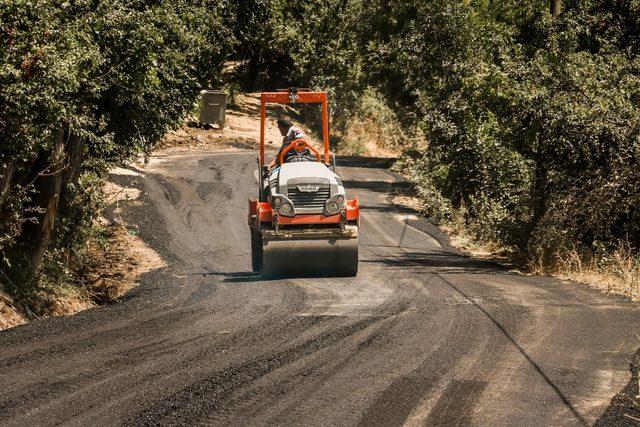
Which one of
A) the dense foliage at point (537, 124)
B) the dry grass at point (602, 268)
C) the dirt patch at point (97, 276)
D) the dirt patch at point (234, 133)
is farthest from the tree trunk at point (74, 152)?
the dirt patch at point (234, 133)

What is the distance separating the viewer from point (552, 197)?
64.8 ft

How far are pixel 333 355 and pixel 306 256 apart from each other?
20.7 feet

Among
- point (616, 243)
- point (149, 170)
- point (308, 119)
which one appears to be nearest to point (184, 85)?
point (616, 243)

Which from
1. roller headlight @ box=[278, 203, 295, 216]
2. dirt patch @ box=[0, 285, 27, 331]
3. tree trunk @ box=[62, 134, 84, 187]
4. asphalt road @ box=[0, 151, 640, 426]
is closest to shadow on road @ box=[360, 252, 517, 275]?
asphalt road @ box=[0, 151, 640, 426]

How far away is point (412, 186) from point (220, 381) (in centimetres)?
2666

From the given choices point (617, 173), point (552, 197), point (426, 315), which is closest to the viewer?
point (426, 315)

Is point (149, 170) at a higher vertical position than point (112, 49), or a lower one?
lower

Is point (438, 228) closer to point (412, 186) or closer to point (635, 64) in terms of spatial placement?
point (412, 186)

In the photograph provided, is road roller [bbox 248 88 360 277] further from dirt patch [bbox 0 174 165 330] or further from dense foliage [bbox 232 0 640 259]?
dense foliage [bbox 232 0 640 259]

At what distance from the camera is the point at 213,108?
44.9 m

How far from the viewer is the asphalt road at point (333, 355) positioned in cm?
770

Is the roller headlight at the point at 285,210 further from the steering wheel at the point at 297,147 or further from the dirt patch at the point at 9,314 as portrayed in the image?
the dirt patch at the point at 9,314

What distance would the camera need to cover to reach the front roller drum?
15891 mm

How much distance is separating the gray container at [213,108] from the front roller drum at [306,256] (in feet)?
93.9
